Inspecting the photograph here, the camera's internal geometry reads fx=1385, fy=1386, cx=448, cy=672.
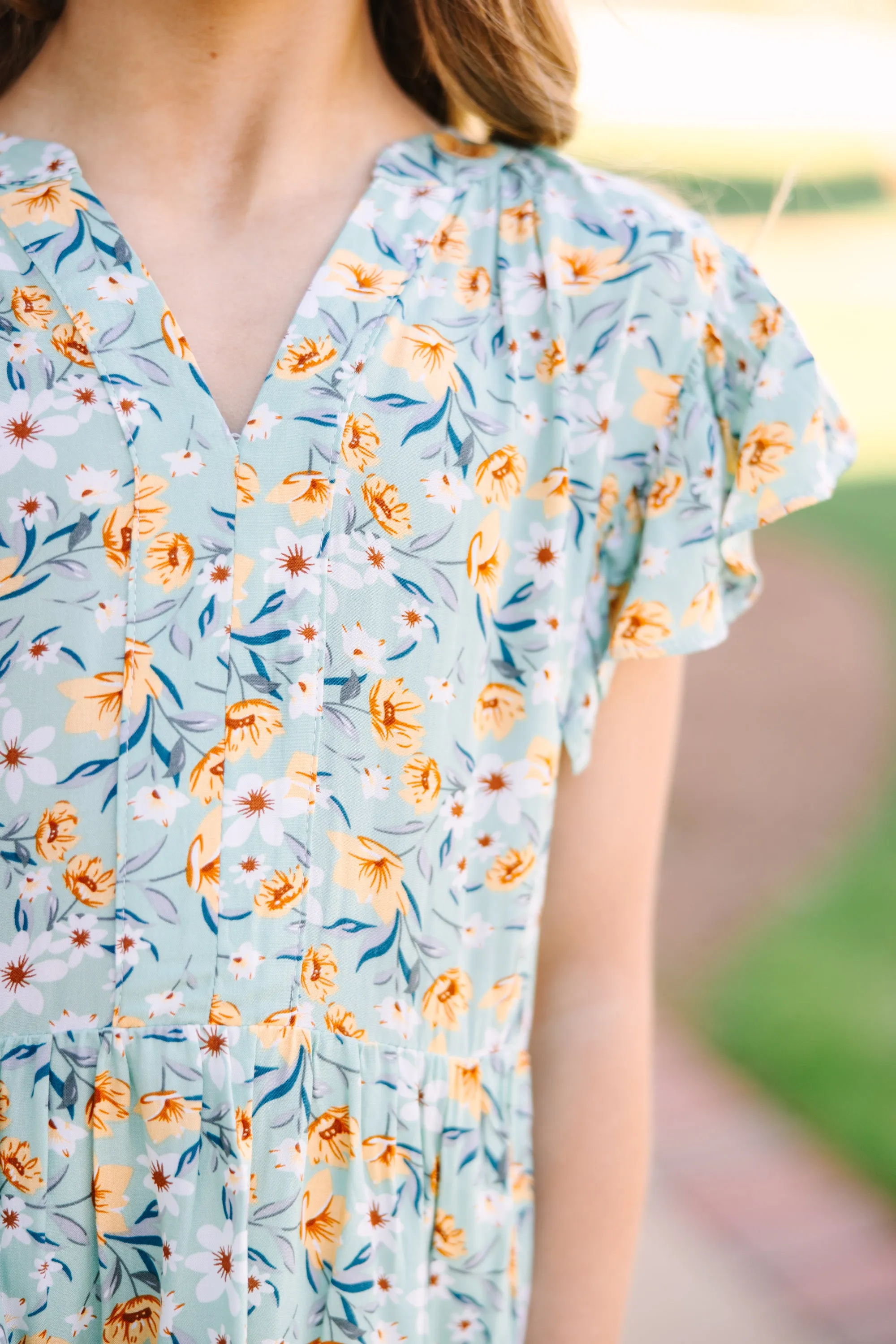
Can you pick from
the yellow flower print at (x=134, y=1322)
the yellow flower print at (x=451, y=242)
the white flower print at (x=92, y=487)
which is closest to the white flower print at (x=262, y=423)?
the white flower print at (x=92, y=487)

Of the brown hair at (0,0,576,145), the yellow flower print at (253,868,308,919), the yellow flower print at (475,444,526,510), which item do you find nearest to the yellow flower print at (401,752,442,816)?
the yellow flower print at (253,868,308,919)

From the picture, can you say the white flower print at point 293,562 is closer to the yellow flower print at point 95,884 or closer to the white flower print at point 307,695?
the white flower print at point 307,695

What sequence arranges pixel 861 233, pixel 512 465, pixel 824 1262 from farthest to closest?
pixel 861 233 < pixel 824 1262 < pixel 512 465

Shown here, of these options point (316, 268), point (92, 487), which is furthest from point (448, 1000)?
point (316, 268)

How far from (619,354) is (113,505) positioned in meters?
0.42

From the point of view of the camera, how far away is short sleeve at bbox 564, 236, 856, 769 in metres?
1.14

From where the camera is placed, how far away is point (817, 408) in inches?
45.5

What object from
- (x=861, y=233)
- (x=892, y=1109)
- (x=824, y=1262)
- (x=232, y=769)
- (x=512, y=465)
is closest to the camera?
(x=232, y=769)

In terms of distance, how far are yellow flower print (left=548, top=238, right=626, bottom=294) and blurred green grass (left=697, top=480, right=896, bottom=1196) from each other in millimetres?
2331

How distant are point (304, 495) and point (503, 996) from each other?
1.44ft

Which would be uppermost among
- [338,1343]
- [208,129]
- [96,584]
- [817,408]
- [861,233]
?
[208,129]

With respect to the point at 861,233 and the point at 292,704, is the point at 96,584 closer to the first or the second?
the point at 292,704

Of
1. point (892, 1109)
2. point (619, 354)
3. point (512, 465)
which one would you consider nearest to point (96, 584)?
point (512, 465)

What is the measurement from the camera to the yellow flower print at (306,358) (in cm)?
105
